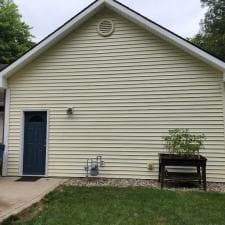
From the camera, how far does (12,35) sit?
30.3 meters

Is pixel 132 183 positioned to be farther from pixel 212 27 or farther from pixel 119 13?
pixel 212 27

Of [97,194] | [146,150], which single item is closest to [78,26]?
[146,150]

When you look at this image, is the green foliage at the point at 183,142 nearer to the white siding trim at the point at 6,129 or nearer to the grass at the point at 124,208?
the grass at the point at 124,208

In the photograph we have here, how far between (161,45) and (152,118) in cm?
217

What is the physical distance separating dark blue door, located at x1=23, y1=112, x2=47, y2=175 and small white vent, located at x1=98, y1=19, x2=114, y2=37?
3075 millimetres

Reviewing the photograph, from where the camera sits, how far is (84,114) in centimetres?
935

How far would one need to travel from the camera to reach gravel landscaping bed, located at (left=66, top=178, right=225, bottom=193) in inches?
304

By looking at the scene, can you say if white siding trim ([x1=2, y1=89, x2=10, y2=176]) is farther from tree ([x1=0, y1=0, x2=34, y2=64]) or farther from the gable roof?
tree ([x1=0, y1=0, x2=34, y2=64])

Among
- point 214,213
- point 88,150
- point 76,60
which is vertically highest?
point 76,60

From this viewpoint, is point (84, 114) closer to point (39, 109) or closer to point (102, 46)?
point (39, 109)

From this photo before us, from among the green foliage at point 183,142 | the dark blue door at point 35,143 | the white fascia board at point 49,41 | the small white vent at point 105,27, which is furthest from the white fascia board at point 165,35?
→ the dark blue door at point 35,143

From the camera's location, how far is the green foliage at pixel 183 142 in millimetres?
7961

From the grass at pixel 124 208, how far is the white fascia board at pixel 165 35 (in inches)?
139

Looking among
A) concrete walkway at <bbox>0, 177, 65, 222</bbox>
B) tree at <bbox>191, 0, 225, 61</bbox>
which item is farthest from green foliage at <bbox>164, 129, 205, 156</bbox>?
tree at <bbox>191, 0, 225, 61</bbox>
